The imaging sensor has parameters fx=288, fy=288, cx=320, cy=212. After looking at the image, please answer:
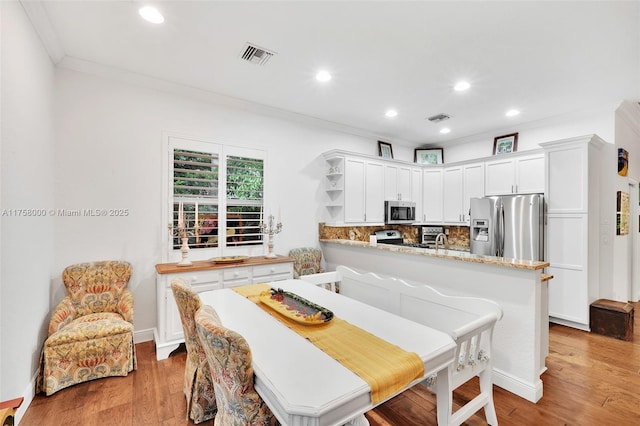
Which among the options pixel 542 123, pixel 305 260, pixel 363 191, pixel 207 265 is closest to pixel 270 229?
pixel 305 260

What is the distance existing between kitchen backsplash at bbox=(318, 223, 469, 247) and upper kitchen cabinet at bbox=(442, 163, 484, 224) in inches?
13.6

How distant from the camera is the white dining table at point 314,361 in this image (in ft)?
3.33

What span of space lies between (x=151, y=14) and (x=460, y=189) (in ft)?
16.3

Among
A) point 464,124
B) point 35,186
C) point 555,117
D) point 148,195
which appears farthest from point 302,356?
point 555,117

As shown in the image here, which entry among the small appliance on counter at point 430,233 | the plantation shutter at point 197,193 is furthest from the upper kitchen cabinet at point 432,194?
the plantation shutter at point 197,193

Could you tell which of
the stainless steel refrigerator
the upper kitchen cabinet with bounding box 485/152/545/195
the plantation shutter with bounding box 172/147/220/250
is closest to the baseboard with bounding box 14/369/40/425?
the plantation shutter with bounding box 172/147/220/250

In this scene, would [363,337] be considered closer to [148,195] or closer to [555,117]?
[148,195]

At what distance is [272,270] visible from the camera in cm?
350

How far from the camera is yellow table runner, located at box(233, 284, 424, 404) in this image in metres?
1.14

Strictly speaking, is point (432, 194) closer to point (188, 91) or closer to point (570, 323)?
point (570, 323)

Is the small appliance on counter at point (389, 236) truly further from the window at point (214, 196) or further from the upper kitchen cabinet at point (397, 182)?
the window at point (214, 196)

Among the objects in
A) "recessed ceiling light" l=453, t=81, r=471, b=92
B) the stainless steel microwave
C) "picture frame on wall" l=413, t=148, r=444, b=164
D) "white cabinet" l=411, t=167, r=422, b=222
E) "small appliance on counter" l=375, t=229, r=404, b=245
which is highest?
"recessed ceiling light" l=453, t=81, r=471, b=92

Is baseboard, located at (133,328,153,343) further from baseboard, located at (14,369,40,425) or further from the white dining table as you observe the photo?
the white dining table

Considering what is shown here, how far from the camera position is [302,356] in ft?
4.34
